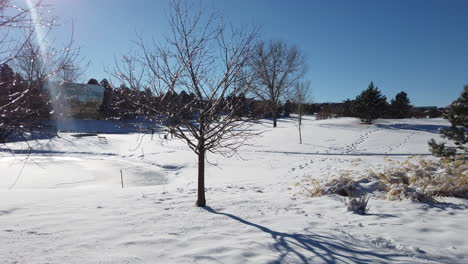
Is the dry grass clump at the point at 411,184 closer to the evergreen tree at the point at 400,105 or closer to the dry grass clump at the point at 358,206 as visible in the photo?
the dry grass clump at the point at 358,206

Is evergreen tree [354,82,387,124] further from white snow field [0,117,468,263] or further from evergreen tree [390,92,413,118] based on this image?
white snow field [0,117,468,263]

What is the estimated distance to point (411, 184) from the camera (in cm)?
561

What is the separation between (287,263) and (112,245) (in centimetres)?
206

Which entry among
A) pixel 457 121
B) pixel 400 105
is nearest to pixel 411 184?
pixel 457 121

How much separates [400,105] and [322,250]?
39.8 metres

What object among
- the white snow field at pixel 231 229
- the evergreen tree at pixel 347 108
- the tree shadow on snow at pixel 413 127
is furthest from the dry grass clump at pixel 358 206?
the evergreen tree at pixel 347 108

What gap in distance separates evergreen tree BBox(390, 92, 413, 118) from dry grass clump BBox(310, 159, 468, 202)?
33264mm

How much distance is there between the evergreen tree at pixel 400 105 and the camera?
3566cm

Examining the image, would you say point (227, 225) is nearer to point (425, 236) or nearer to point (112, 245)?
point (112, 245)

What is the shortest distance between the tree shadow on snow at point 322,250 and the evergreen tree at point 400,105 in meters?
38.5

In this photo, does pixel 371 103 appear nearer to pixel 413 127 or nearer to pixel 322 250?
pixel 413 127

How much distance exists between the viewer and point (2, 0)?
10.7ft

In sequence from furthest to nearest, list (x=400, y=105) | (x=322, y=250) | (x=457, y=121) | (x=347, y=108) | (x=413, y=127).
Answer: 1. (x=347, y=108)
2. (x=400, y=105)
3. (x=413, y=127)
4. (x=457, y=121)
5. (x=322, y=250)

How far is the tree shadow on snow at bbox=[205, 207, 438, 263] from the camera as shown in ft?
9.14
